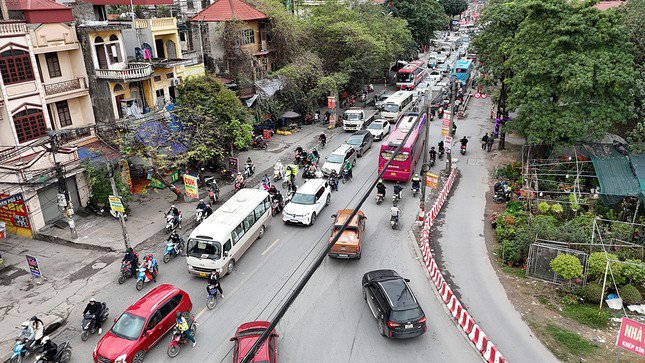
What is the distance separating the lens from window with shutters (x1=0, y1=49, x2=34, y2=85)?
2095 cm

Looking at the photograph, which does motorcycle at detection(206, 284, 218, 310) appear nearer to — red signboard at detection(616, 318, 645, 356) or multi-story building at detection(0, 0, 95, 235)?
multi-story building at detection(0, 0, 95, 235)

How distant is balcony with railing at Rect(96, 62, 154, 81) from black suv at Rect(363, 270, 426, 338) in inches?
743

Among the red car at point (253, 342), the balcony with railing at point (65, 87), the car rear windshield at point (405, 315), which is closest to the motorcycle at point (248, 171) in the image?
the balcony with railing at point (65, 87)

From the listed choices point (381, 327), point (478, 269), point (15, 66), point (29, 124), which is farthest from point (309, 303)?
point (15, 66)

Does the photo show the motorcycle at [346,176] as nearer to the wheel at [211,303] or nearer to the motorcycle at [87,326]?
the wheel at [211,303]

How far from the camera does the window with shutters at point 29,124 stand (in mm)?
22000

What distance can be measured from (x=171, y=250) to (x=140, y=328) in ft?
20.5

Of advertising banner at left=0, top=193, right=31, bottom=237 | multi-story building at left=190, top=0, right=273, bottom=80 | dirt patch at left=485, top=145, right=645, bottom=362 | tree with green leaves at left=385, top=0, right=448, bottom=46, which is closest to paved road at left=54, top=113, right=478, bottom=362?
dirt patch at left=485, top=145, right=645, bottom=362

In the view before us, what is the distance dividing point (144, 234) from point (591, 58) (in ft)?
81.5

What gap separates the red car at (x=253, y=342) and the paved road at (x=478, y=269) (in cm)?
719

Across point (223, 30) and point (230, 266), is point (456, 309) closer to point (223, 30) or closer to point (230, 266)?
point (230, 266)

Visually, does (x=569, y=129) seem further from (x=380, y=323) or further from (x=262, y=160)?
(x=262, y=160)

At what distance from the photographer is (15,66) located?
21.5 m

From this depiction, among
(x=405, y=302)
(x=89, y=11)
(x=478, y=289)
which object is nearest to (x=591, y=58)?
(x=478, y=289)
